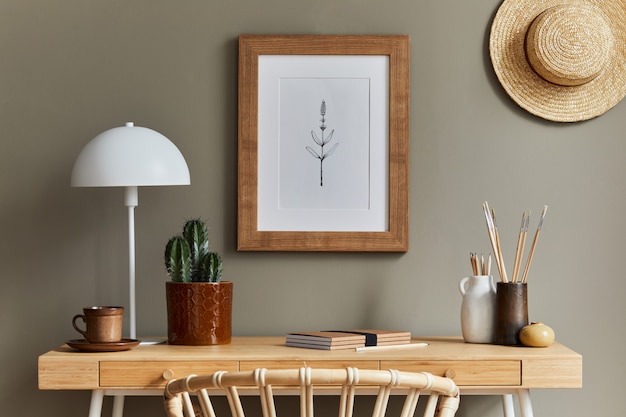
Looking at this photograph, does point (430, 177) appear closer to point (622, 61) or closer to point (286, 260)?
point (286, 260)

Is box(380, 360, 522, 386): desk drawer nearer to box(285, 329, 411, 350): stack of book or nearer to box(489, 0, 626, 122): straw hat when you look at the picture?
box(285, 329, 411, 350): stack of book

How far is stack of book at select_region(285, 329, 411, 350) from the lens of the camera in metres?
2.04

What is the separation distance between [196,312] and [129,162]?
Answer: 0.42 m

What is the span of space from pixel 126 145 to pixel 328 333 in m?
0.71

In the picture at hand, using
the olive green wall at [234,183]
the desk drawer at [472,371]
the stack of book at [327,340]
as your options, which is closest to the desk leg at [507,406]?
the olive green wall at [234,183]

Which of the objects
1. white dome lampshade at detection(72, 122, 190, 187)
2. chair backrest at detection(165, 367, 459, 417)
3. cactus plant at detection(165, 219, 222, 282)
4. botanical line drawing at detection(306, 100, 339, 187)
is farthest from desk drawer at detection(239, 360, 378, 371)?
botanical line drawing at detection(306, 100, 339, 187)

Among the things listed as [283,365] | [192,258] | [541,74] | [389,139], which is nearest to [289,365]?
[283,365]

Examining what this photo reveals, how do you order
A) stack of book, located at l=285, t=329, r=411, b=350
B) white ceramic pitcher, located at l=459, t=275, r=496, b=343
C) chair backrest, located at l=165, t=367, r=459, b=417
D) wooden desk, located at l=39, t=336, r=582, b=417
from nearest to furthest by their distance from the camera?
chair backrest, located at l=165, t=367, r=459, b=417 < wooden desk, located at l=39, t=336, r=582, b=417 < stack of book, located at l=285, t=329, r=411, b=350 < white ceramic pitcher, located at l=459, t=275, r=496, b=343

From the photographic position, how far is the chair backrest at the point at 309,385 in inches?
56.0

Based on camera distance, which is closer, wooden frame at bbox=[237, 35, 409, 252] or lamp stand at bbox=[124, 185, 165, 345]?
lamp stand at bbox=[124, 185, 165, 345]

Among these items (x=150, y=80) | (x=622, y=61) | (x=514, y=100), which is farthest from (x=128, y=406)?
(x=622, y=61)

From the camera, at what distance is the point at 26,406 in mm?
2359

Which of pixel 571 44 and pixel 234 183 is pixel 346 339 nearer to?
pixel 234 183

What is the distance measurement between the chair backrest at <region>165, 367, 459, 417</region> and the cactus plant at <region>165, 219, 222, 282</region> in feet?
1.98
